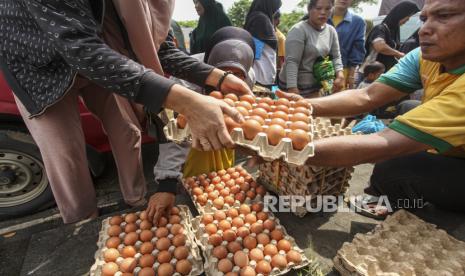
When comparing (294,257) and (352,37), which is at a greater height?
(352,37)

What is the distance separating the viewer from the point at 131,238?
1.75 meters

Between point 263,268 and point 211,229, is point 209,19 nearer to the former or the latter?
point 211,229

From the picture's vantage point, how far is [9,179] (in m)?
2.35

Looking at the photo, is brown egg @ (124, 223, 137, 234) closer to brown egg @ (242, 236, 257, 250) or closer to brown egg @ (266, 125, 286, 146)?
brown egg @ (242, 236, 257, 250)

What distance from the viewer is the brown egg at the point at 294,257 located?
63.2 inches

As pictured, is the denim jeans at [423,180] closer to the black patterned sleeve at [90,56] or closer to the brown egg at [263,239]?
the brown egg at [263,239]

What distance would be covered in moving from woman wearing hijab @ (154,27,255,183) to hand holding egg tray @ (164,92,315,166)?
0.55m

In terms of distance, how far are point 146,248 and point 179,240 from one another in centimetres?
21

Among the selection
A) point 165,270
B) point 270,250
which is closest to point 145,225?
point 165,270

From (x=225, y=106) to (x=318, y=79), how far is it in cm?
236

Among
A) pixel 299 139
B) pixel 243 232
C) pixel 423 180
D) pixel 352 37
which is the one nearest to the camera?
pixel 299 139

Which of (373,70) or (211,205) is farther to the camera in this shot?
(373,70)

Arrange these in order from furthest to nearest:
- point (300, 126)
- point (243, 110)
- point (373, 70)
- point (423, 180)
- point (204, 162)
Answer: point (373, 70), point (204, 162), point (423, 180), point (243, 110), point (300, 126)

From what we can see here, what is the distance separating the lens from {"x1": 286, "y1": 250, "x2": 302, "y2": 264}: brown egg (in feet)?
5.26
